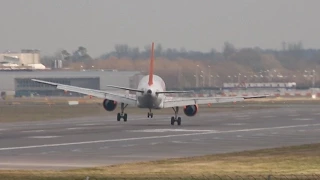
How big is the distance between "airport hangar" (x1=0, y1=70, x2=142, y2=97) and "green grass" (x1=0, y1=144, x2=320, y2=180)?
10287 centimetres

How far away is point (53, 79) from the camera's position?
16638cm

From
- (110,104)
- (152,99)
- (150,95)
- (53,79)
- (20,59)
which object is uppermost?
(20,59)

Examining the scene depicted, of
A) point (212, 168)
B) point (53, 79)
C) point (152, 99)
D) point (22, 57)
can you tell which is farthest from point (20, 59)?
point (212, 168)

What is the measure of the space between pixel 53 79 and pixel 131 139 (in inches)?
4128

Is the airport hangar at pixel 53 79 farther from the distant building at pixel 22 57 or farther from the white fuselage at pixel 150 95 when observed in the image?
the white fuselage at pixel 150 95

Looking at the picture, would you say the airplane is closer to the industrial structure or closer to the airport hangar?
the airport hangar

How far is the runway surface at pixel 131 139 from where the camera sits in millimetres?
48531

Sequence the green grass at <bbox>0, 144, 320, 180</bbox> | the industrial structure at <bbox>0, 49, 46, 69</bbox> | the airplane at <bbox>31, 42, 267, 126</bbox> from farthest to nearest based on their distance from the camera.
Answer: the industrial structure at <bbox>0, 49, 46, 69</bbox> < the airplane at <bbox>31, 42, 267, 126</bbox> < the green grass at <bbox>0, 144, 320, 180</bbox>

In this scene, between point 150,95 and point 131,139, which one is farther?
point 150,95

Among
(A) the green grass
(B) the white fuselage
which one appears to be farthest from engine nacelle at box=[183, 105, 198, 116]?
(A) the green grass

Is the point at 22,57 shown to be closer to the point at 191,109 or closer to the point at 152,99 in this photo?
the point at 191,109

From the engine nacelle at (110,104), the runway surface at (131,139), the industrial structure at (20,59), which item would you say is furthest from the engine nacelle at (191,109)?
the industrial structure at (20,59)

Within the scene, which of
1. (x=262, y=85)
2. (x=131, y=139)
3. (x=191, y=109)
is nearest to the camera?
(x=131, y=139)

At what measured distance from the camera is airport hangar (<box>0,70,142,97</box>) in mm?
155500
